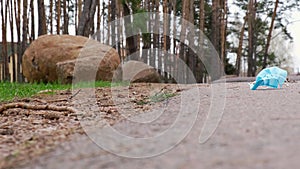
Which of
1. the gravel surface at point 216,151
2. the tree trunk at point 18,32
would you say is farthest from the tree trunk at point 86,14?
the gravel surface at point 216,151

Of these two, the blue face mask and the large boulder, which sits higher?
the large boulder

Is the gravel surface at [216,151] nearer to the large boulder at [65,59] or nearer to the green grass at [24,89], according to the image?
the green grass at [24,89]

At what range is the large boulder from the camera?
24.1ft

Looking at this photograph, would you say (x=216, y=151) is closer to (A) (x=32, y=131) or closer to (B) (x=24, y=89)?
(A) (x=32, y=131)

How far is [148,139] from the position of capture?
1317mm

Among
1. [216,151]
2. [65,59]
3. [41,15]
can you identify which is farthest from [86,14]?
[216,151]

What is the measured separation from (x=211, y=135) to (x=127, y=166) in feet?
1.25

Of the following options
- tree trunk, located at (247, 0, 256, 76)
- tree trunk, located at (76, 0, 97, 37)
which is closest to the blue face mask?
tree trunk, located at (76, 0, 97, 37)

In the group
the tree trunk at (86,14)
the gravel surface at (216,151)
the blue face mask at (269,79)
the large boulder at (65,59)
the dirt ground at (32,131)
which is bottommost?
the dirt ground at (32,131)

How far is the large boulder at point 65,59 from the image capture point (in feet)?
24.1

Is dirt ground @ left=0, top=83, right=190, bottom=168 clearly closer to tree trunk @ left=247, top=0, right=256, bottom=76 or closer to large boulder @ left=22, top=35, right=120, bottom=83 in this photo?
large boulder @ left=22, top=35, right=120, bottom=83

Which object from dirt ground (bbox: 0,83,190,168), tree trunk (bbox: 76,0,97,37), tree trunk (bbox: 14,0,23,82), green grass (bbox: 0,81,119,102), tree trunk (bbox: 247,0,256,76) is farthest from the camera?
tree trunk (bbox: 247,0,256,76)

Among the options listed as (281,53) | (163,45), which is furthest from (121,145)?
(281,53)

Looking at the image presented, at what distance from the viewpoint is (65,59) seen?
8062 millimetres
